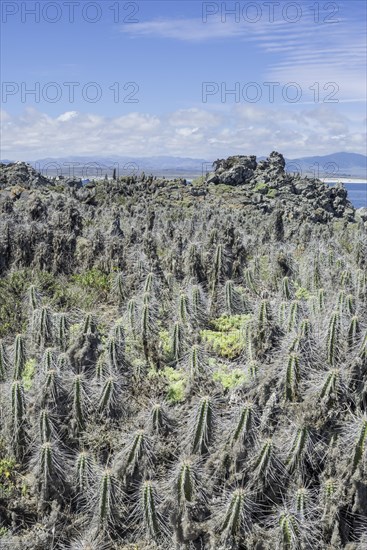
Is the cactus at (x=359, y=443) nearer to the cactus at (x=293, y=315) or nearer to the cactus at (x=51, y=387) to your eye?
the cactus at (x=293, y=315)

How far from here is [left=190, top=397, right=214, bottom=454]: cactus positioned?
4.80m

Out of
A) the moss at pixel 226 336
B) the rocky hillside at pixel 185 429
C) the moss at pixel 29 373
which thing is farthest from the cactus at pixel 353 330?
the moss at pixel 29 373

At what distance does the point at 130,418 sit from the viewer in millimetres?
5516

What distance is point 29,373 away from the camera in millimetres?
6648

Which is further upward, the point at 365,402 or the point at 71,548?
the point at 365,402

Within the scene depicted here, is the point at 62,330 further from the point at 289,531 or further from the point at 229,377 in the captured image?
the point at 289,531

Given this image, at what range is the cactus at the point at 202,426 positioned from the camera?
15.7 ft

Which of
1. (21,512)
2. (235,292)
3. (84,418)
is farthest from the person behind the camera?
(235,292)

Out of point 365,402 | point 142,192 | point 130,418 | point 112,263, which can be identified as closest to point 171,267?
point 112,263

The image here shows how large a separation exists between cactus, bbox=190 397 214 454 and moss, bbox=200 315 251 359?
7.88ft

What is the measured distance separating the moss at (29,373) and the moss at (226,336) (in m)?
2.40

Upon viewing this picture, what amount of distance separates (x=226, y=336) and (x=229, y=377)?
1527 mm

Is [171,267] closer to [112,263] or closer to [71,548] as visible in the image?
[112,263]

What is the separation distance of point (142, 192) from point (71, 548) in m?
30.6
